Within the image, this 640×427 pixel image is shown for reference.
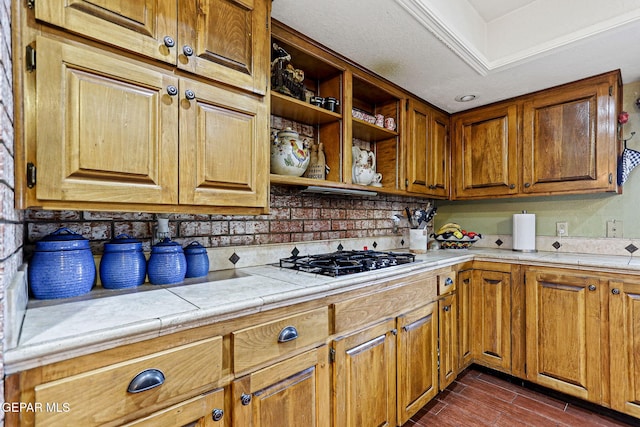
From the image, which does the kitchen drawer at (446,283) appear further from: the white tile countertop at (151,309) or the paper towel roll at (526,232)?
the paper towel roll at (526,232)

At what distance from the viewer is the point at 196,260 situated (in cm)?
140

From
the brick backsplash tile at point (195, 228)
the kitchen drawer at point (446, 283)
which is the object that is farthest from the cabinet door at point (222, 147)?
the kitchen drawer at point (446, 283)

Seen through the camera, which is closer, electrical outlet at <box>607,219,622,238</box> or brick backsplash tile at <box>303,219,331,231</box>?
brick backsplash tile at <box>303,219,331,231</box>

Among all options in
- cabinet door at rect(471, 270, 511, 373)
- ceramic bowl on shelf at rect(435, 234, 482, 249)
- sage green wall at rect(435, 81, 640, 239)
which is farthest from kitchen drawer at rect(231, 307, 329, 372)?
sage green wall at rect(435, 81, 640, 239)

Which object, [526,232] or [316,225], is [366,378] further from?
[526,232]

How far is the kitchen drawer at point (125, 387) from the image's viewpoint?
2.29ft

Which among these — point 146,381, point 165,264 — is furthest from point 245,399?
point 165,264

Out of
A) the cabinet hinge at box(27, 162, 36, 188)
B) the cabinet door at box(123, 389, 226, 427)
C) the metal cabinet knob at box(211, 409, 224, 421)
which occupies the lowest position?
the metal cabinet knob at box(211, 409, 224, 421)

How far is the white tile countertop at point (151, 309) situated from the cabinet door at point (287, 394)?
Result: 23 centimetres

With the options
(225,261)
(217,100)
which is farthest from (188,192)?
(225,261)

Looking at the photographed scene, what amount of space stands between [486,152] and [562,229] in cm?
86

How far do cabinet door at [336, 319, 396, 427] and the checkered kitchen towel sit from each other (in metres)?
2.00

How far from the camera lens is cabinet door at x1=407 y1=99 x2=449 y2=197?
2406 mm

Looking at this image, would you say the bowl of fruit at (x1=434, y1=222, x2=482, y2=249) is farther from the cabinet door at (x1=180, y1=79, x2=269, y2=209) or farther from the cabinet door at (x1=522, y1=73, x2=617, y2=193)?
the cabinet door at (x1=180, y1=79, x2=269, y2=209)
